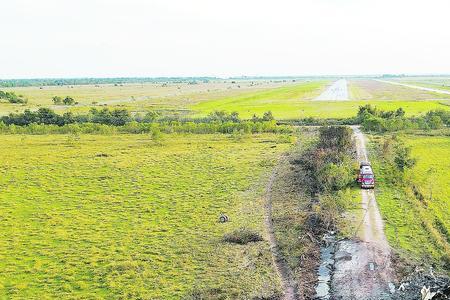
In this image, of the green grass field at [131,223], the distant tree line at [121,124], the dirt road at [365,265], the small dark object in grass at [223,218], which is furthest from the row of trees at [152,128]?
the dirt road at [365,265]

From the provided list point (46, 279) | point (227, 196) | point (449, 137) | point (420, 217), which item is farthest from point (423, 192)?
point (449, 137)

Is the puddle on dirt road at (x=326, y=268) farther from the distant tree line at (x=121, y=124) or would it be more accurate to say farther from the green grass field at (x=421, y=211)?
the distant tree line at (x=121, y=124)

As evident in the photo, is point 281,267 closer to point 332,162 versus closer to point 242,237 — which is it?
point 242,237

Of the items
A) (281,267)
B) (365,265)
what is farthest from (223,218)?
(365,265)

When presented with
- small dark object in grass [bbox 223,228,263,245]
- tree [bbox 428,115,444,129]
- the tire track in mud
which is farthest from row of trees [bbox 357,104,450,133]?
small dark object in grass [bbox 223,228,263,245]

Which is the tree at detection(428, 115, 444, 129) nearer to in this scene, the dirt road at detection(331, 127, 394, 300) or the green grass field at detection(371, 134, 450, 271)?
the green grass field at detection(371, 134, 450, 271)

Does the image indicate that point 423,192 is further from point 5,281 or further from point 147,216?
point 5,281
